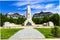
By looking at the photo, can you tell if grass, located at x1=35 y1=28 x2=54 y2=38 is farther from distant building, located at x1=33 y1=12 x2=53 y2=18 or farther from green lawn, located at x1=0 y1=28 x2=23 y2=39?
green lawn, located at x1=0 y1=28 x2=23 y2=39

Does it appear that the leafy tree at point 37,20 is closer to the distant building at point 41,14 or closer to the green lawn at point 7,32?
the distant building at point 41,14

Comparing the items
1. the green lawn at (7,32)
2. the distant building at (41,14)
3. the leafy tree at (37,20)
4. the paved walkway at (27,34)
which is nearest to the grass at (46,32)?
the paved walkway at (27,34)

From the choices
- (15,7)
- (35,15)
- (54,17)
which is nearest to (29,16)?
(35,15)

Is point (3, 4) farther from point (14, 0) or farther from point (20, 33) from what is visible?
point (20, 33)

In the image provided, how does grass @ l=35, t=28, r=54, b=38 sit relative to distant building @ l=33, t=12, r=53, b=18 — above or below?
below

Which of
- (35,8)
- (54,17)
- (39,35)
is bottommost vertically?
(39,35)

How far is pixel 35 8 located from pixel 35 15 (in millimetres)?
229

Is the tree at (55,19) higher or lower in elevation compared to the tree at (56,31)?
higher

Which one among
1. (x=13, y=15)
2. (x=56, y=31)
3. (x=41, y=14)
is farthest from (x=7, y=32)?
(x=56, y=31)

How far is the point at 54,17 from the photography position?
4.76 meters

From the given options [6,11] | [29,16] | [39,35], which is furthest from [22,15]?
[39,35]

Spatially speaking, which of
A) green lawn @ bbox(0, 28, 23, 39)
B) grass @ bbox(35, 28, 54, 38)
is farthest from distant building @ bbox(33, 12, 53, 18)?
green lawn @ bbox(0, 28, 23, 39)

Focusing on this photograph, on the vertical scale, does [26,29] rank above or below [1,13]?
below

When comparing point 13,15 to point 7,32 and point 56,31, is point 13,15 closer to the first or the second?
point 7,32
